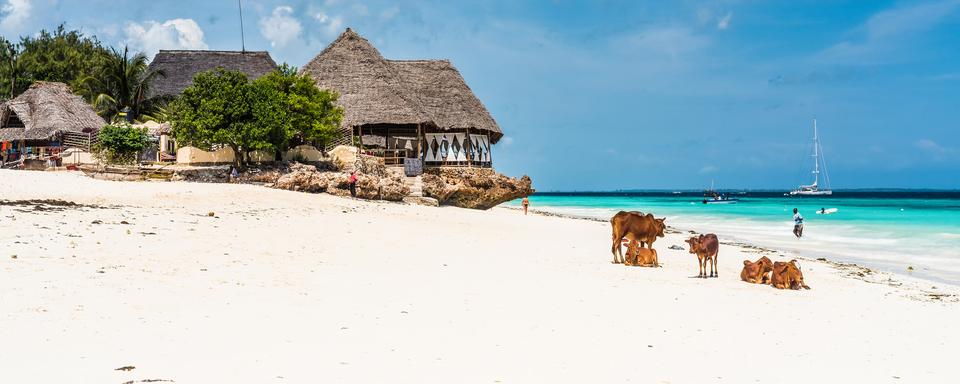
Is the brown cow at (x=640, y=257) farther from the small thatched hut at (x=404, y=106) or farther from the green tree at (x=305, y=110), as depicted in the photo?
the small thatched hut at (x=404, y=106)

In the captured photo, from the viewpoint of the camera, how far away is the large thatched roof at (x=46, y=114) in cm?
3284

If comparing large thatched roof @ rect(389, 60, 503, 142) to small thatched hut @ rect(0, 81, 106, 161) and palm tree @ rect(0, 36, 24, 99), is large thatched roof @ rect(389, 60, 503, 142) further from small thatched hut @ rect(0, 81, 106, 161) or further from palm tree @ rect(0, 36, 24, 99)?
palm tree @ rect(0, 36, 24, 99)

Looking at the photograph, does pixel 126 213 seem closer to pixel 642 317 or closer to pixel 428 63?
pixel 642 317

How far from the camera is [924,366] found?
6590 millimetres

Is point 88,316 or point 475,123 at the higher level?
point 475,123

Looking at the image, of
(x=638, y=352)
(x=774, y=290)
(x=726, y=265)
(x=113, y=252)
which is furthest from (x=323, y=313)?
(x=726, y=265)

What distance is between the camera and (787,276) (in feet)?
36.7

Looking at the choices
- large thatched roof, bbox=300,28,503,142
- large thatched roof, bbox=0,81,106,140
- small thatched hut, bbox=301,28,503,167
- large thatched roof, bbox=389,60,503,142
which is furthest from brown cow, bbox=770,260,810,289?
large thatched roof, bbox=0,81,106,140

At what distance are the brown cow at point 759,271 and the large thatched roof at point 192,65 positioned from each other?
35220 mm

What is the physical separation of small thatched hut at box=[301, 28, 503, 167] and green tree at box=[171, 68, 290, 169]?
5622mm

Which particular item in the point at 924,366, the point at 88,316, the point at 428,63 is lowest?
the point at 924,366

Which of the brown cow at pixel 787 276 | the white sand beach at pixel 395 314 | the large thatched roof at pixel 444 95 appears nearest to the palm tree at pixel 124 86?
the large thatched roof at pixel 444 95

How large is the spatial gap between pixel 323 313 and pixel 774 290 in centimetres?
729

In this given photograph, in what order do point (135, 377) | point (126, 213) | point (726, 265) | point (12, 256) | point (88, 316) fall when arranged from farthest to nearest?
1. point (726, 265)
2. point (126, 213)
3. point (12, 256)
4. point (88, 316)
5. point (135, 377)
